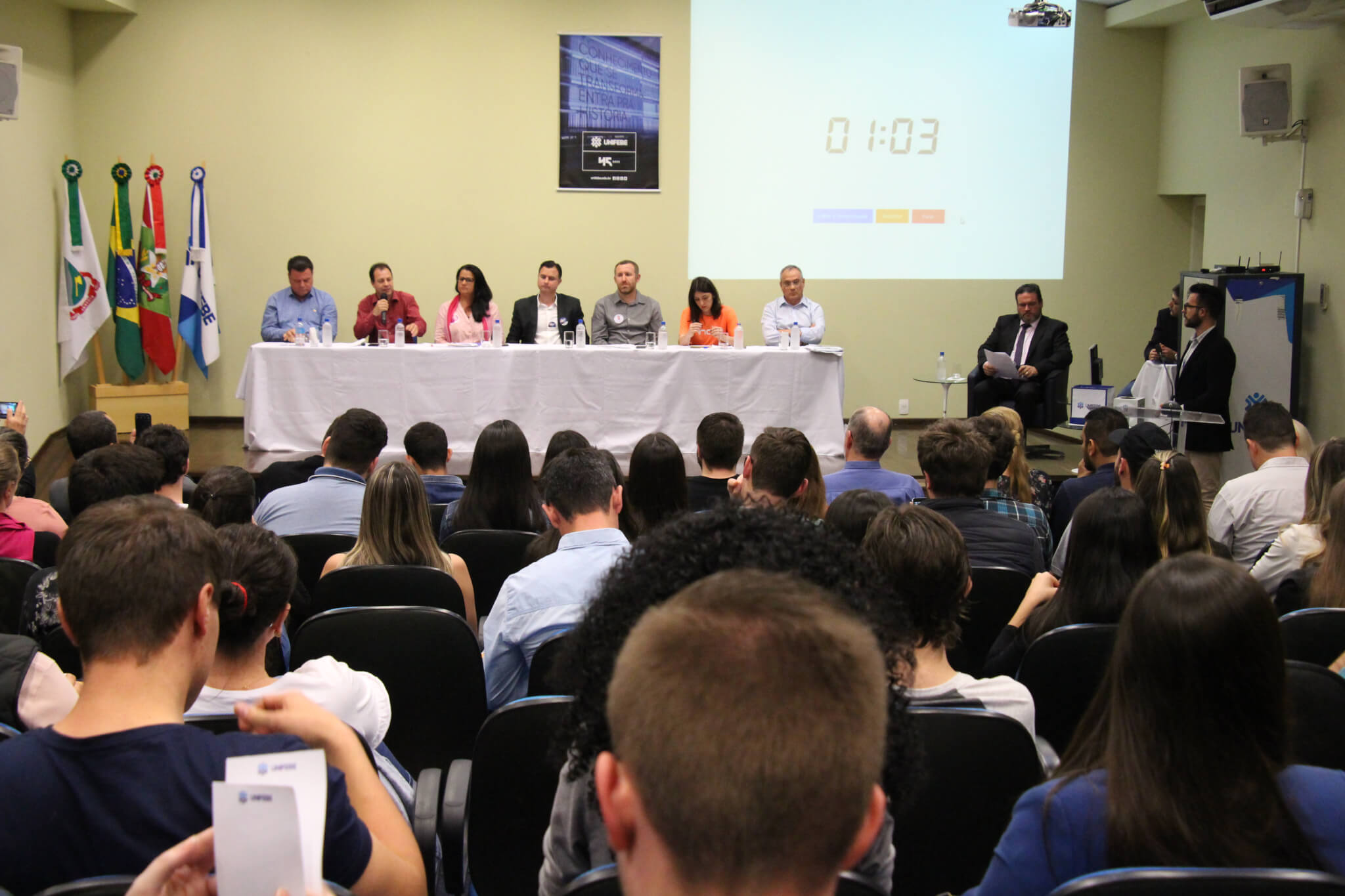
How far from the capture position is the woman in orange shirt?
7066mm

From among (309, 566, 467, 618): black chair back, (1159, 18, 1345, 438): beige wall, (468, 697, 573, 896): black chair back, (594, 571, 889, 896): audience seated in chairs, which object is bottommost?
(468, 697, 573, 896): black chair back

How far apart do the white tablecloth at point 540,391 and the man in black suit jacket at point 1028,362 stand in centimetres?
134

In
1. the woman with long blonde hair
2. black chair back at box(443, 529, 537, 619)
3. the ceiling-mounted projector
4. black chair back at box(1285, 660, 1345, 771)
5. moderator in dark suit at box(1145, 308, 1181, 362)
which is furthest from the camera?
moderator in dark suit at box(1145, 308, 1181, 362)

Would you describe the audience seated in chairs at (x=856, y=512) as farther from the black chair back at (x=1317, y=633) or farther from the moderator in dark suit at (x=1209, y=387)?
the moderator in dark suit at (x=1209, y=387)

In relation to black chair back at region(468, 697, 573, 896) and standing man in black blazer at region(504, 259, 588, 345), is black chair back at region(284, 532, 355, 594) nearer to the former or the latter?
black chair back at region(468, 697, 573, 896)

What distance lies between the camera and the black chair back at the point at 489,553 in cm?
319

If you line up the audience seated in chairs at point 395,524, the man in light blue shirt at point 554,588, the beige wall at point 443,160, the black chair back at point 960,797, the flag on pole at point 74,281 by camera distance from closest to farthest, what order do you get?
the black chair back at point 960,797, the man in light blue shirt at point 554,588, the audience seated in chairs at point 395,524, the flag on pole at point 74,281, the beige wall at point 443,160

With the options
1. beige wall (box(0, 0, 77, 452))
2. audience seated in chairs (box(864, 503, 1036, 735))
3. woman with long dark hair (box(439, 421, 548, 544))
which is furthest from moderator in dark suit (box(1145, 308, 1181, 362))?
beige wall (box(0, 0, 77, 452))

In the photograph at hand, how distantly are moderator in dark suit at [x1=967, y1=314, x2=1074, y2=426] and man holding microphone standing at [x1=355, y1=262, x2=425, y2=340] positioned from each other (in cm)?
385

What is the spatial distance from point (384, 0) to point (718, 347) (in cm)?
401

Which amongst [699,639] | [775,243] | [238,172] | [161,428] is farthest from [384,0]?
[699,639]

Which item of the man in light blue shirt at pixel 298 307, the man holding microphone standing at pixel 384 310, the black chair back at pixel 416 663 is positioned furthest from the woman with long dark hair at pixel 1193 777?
the man in light blue shirt at pixel 298 307

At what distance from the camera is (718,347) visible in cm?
672

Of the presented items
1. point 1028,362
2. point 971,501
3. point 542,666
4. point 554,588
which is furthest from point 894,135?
point 542,666
